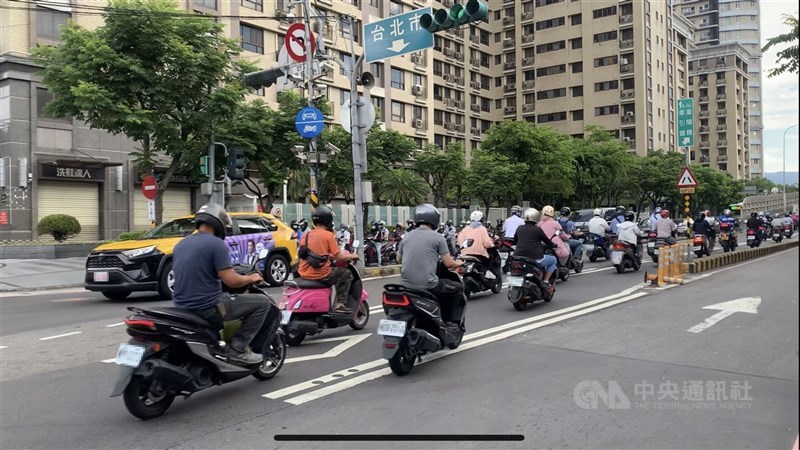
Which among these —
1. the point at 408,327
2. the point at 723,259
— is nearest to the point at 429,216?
the point at 408,327

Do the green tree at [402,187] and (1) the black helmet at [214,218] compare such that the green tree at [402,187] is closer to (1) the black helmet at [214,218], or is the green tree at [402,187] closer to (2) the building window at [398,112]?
(2) the building window at [398,112]

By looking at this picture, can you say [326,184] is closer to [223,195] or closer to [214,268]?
[223,195]

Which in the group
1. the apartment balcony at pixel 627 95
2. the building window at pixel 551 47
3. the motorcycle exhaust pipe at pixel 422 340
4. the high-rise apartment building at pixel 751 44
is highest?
the building window at pixel 551 47

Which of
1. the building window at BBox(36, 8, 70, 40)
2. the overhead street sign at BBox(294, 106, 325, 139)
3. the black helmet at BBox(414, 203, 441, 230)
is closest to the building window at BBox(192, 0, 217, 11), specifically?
the building window at BBox(36, 8, 70, 40)

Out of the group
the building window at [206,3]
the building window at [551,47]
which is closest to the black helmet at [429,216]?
the building window at [206,3]

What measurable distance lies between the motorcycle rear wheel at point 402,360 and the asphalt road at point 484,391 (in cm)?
10

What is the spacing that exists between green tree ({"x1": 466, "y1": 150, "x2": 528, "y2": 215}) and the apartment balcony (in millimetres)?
30456

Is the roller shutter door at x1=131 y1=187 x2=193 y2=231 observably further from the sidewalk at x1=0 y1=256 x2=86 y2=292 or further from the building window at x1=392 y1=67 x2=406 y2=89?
the building window at x1=392 y1=67 x2=406 y2=89

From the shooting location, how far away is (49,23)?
82.9 feet

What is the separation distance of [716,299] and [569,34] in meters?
60.2

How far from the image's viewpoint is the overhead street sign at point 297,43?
16.4m

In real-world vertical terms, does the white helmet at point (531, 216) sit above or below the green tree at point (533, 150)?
below

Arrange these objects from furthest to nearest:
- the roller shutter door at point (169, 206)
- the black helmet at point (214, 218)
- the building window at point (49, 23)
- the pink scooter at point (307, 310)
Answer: the roller shutter door at point (169, 206) → the building window at point (49, 23) → the pink scooter at point (307, 310) → the black helmet at point (214, 218)

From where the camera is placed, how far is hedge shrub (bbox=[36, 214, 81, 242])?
23.7 m
